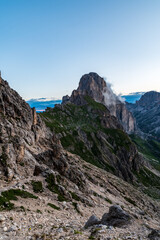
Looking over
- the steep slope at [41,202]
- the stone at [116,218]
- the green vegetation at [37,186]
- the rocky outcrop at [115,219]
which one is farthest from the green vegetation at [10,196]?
the stone at [116,218]

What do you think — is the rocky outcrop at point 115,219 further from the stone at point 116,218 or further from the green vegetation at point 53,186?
the green vegetation at point 53,186

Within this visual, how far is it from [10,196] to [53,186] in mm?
11043

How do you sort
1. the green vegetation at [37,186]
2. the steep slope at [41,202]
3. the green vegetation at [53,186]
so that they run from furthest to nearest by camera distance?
the green vegetation at [53,186], the green vegetation at [37,186], the steep slope at [41,202]

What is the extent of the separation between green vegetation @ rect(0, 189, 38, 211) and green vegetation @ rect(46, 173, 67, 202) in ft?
18.7

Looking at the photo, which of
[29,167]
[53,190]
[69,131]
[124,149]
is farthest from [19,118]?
[124,149]

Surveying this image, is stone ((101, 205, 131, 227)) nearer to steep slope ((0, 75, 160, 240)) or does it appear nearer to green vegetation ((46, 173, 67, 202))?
steep slope ((0, 75, 160, 240))

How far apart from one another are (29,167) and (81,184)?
15.8m

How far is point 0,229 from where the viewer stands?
14.8 metres

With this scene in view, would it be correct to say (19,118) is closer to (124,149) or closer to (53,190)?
(53,190)

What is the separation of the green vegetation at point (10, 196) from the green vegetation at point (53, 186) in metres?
5.69

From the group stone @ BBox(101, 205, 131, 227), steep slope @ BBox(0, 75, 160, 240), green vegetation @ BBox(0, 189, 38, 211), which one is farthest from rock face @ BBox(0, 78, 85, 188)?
stone @ BBox(101, 205, 131, 227)

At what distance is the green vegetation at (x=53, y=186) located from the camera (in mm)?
31578

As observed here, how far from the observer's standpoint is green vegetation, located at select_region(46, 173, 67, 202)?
104 feet

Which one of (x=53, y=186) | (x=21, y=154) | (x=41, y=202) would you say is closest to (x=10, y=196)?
(x=41, y=202)
